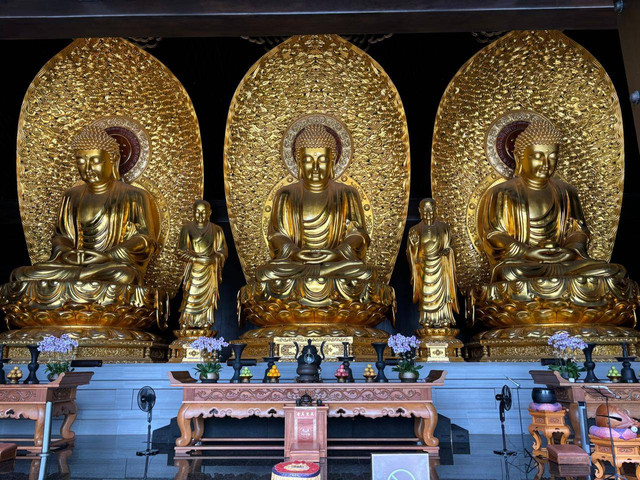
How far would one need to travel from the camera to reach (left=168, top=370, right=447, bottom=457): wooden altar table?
11.9 ft

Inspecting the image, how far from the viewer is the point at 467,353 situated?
577 centimetres

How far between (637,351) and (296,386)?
3161mm

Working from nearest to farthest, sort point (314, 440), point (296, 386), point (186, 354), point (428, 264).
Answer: point (314, 440) → point (296, 386) → point (186, 354) → point (428, 264)

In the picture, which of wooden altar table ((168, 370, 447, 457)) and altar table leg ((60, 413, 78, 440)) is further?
altar table leg ((60, 413, 78, 440))

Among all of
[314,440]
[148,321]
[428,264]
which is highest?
[428,264]

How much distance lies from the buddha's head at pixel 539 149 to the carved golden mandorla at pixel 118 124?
339cm

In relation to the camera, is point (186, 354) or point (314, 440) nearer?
point (314, 440)

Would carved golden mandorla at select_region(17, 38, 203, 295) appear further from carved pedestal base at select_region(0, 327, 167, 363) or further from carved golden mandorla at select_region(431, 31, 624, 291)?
carved golden mandorla at select_region(431, 31, 624, 291)

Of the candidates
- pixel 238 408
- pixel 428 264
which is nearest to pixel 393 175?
pixel 428 264

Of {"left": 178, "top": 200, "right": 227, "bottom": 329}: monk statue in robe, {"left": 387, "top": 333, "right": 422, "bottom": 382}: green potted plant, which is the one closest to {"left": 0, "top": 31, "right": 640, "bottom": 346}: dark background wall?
{"left": 178, "top": 200, "right": 227, "bottom": 329}: monk statue in robe

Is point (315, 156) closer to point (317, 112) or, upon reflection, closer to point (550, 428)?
point (317, 112)

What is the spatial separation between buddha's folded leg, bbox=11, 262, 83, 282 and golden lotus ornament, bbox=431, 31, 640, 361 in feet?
12.0

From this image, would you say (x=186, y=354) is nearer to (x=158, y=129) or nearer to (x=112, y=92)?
(x=158, y=129)

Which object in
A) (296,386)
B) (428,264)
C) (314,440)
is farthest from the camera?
(428,264)
